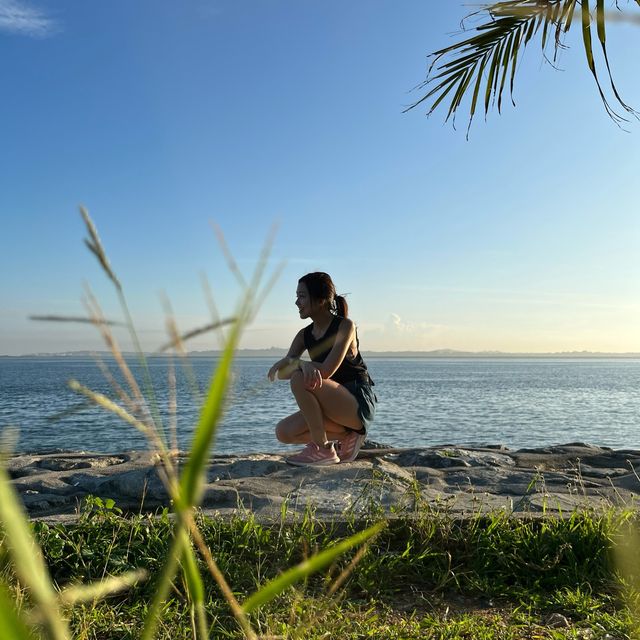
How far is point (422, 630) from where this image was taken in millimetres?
2559

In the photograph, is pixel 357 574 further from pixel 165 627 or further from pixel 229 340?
pixel 229 340

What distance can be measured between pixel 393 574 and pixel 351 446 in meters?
2.60

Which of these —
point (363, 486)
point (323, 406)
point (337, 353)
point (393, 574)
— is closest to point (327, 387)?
point (323, 406)

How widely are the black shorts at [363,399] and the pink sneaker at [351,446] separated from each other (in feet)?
0.26

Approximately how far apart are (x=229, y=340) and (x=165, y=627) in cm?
210

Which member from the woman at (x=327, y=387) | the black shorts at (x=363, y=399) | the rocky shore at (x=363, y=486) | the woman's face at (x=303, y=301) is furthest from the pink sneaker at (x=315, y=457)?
the woman's face at (x=303, y=301)

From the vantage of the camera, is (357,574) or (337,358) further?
(337,358)

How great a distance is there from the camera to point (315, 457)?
17.6 feet

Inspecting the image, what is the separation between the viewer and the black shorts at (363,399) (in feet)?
18.0


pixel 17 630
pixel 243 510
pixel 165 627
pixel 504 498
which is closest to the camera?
pixel 17 630

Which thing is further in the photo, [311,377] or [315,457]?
[315,457]

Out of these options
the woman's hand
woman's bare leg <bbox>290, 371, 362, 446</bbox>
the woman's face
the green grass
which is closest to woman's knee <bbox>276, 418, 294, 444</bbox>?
woman's bare leg <bbox>290, 371, 362, 446</bbox>

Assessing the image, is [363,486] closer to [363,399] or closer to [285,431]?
[363,399]

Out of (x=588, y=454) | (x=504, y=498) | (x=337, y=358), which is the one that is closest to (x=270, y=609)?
(x=504, y=498)
